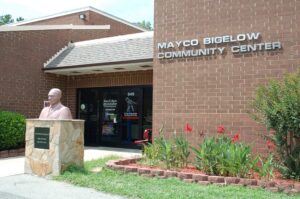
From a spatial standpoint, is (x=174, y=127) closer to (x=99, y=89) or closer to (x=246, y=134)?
(x=246, y=134)

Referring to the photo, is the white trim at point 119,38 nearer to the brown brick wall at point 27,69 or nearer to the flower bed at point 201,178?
the brown brick wall at point 27,69

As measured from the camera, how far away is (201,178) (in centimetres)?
882

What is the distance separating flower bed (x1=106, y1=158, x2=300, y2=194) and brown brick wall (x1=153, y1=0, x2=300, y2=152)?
1.76 metres

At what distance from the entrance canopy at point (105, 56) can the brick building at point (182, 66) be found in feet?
0.15

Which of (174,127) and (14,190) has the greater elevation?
(174,127)

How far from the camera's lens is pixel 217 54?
36.3 ft

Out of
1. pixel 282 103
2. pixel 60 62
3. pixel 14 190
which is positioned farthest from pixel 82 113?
pixel 282 103

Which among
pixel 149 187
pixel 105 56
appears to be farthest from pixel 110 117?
pixel 149 187

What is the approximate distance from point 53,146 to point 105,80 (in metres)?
7.29

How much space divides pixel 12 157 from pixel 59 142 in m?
4.84

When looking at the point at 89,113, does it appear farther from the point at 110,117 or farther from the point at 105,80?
the point at 105,80

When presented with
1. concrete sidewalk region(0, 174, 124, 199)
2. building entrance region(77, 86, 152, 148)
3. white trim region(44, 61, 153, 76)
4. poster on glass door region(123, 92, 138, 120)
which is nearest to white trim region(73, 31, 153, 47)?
white trim region(44, 61, 153, 76)

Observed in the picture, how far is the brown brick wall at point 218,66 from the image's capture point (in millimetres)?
10266

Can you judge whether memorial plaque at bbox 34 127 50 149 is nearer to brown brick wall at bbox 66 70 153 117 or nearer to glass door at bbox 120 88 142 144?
brown brick wall at bbox 66 70 153 117
